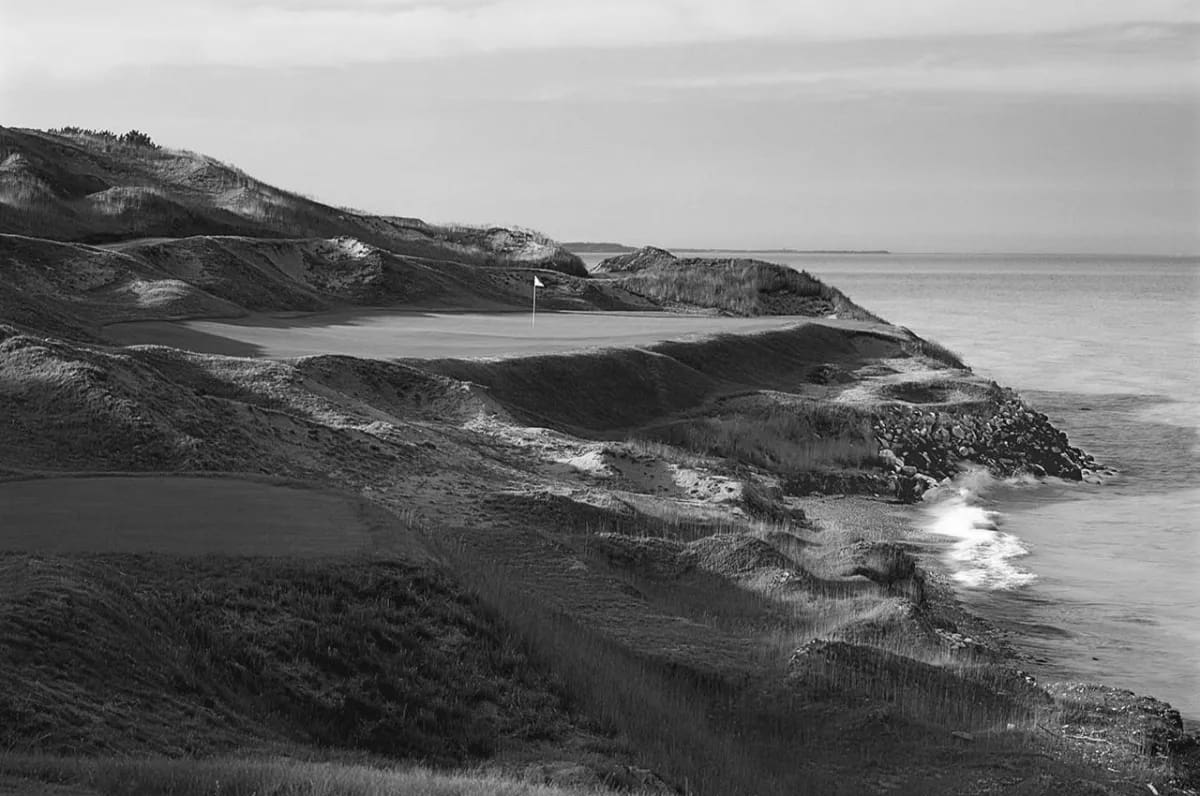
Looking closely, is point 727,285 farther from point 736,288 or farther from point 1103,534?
point 1103,534

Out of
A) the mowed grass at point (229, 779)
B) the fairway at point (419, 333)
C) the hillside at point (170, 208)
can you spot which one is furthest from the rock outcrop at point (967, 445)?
the hillside at point (170, 208)

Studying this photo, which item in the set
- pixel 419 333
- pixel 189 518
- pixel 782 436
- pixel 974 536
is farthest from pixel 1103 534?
pixel 189 518

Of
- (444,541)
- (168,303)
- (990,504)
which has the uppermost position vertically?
(168,303)

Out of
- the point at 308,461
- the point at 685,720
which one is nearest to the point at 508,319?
the point at 308,461

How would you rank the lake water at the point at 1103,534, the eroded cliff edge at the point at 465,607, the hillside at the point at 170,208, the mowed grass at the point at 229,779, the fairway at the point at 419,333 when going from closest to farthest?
1. the mowed grass at the point at 229,779
2. the eroded cliff edge at the point at 465,607
3. the lake water at the point at 1103,534
4. the fairway at the point at 419,333
5. the hillside at the point at 170,208

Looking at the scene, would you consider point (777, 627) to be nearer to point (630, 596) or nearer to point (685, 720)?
point (630, 596)

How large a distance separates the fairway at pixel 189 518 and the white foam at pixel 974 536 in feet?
34.6

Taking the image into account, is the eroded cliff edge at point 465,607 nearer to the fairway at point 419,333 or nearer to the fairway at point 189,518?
the fairway at point 189,518

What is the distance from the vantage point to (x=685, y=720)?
11.4 m

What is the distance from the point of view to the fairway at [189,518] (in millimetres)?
11570

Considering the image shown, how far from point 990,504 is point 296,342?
14174mm

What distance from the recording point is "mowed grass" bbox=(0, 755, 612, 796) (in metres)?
7.02

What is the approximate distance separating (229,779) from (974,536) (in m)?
18.9

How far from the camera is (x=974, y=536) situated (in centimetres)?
2422
